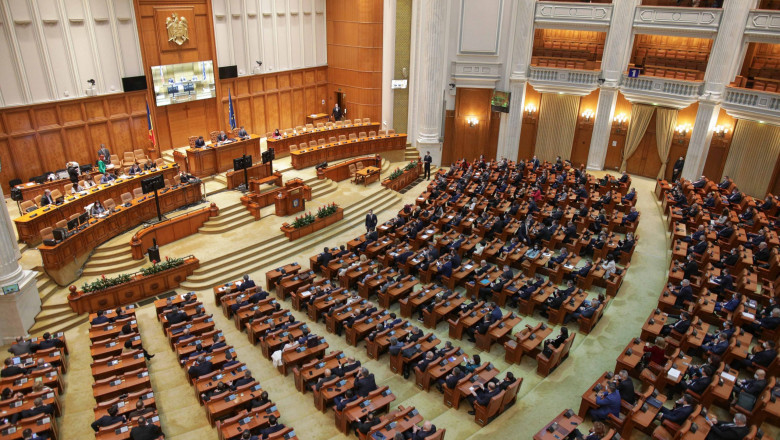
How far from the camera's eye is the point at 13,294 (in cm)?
1340

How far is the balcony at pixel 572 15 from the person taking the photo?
2370 centimetres

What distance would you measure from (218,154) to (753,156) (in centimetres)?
2251

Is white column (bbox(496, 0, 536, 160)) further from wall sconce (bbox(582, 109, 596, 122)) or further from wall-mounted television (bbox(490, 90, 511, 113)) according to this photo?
wall sconce (bbox(582, 109, 596, 122))

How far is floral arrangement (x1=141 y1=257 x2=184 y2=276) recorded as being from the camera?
618 inches

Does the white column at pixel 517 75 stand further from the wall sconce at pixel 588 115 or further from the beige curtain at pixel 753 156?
the beige curtain at pixel 753 156

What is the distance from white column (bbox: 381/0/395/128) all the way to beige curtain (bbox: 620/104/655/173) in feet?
39.2

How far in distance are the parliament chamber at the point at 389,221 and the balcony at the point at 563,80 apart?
0.44 feet

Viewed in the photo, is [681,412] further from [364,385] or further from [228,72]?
[228,72]

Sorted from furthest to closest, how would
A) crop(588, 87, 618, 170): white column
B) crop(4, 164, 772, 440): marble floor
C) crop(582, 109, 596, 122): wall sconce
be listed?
crop(582, 109, 596, 122): wall sconce < crop(588, 87, 618, 170): white column < crop(4, 164, 772, 440): marble floor

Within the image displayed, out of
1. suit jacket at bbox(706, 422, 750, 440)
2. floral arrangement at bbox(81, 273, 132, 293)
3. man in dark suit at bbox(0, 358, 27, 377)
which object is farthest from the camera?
floral arrangement at bbox(81, 273, 132, 293)

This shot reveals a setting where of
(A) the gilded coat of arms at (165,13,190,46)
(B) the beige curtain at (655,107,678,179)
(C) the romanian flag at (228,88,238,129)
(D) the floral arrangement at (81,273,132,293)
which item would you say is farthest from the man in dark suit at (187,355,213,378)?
(B) the beige curtain at (655,107,678,179)

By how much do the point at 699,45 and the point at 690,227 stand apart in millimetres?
10259

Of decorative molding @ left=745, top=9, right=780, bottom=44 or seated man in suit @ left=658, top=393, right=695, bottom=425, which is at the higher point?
decorative molding @ left=745, top=9, right=780, bottom=44

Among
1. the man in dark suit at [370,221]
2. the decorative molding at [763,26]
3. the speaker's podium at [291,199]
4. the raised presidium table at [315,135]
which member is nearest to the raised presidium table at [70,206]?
the speaker's podium at [291,199]
